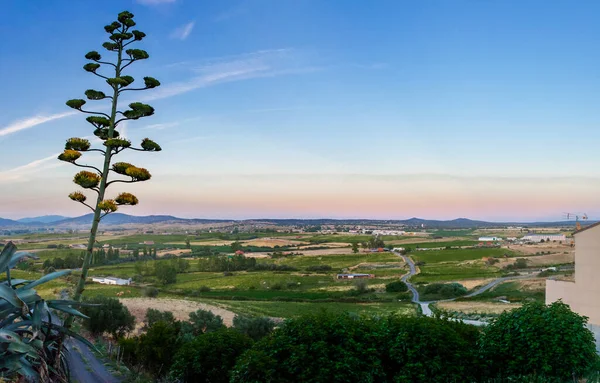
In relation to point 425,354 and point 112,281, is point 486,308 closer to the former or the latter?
point 425,354

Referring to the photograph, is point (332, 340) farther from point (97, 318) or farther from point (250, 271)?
point (250, 271)

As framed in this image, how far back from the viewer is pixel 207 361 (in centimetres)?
989

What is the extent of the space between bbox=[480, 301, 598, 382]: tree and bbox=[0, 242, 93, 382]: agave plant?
24.8 feet

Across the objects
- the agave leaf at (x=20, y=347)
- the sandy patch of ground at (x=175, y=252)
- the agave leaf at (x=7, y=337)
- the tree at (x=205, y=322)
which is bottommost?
the sandy patch of ground at (x=175, y=252)

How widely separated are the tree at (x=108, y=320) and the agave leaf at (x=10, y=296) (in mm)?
14411

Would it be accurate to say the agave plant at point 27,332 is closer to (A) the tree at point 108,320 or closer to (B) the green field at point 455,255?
(A) the tree at point 108,320

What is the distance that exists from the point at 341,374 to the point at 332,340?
36.8 inches

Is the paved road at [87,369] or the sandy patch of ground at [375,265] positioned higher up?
the paved road at [87,369]

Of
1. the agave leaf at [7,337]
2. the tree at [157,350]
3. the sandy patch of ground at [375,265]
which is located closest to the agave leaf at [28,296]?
the agave leaf at [7,337]

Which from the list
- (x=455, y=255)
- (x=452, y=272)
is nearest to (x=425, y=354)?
(x=452, y=272)

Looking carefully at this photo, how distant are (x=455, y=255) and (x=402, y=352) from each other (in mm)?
87105

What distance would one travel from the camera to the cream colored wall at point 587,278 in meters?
16.0

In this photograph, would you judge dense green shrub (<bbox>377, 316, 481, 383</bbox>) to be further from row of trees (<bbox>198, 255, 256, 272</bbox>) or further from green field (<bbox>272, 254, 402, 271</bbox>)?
green field (<bbox>272, 254, 402, 271</bbox>)

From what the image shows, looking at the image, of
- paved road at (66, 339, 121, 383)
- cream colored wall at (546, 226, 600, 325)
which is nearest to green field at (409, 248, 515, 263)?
cream colored wall at (546, 226, 600, 325)
